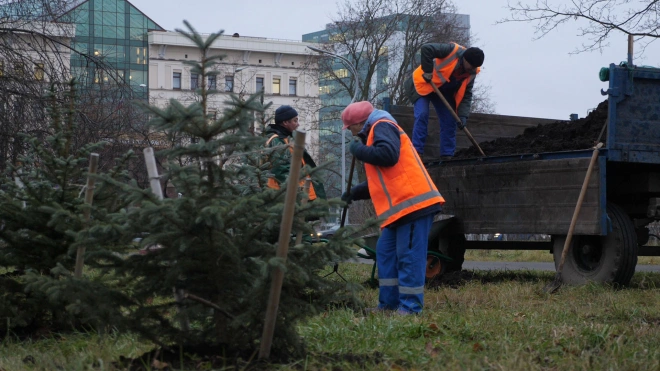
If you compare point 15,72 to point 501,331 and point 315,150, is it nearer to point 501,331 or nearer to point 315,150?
point 501,331

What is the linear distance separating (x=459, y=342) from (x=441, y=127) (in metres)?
5.69

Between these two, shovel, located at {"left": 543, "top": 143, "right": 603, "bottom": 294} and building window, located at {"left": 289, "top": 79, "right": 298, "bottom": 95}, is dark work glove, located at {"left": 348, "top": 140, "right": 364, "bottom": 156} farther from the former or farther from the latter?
building window, located at {"left": 289, "top": 79, "right": 298, "bottom": 95}

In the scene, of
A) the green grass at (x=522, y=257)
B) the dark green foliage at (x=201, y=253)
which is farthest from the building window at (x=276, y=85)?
the dark green foliage at (x=201, y=253)

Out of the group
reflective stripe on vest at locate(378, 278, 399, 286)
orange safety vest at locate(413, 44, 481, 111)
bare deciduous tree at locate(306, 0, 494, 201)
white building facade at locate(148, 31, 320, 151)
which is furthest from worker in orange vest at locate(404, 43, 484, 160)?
Answer: white building facade at locate(148, 31, 320, 151)

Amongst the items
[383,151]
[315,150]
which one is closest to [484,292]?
[383,151]

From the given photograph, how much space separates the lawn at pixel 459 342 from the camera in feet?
12.6

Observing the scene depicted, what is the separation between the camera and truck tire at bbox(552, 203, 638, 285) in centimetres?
800

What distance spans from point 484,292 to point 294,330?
388cm

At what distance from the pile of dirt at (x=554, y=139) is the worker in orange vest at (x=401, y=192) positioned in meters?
2.89

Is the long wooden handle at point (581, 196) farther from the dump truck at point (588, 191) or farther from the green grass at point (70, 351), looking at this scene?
the green grass at point (70, 351)

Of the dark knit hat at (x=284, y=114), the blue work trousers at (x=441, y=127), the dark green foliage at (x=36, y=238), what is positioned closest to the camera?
the dark green foliage at (x=36, y=238)

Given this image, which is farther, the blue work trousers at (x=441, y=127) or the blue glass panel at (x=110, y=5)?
the blue glass panel at (x=110, y=5)

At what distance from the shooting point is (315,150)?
135 feet

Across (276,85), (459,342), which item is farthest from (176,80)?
(459,342)
